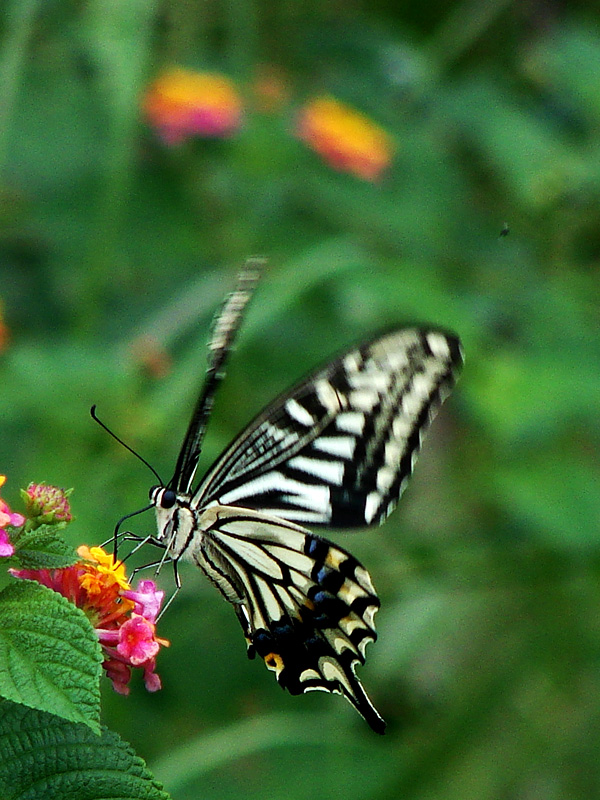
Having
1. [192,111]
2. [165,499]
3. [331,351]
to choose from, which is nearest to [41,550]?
[165,499]

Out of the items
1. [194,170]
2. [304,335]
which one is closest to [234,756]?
[304,335]

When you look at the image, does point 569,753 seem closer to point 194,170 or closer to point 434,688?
point 434,688

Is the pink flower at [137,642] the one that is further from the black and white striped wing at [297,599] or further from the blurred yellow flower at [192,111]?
the blurred yellow flower at [192,111]

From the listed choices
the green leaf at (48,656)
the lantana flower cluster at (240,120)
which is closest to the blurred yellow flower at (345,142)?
the lantana flower cluster at (240,120)

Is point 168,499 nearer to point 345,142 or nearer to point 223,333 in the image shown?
point 223,333

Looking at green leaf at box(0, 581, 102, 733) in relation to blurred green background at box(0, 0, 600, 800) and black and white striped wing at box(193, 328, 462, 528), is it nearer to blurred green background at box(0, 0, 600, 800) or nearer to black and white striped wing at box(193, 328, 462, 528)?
black and white striped wing at box(193, 328, 462, 528)

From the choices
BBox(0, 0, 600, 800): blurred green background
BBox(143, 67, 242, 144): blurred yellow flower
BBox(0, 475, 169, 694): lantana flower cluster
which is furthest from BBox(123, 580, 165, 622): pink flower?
BBox(143, 67, 242, 144): blurred yellow flower
